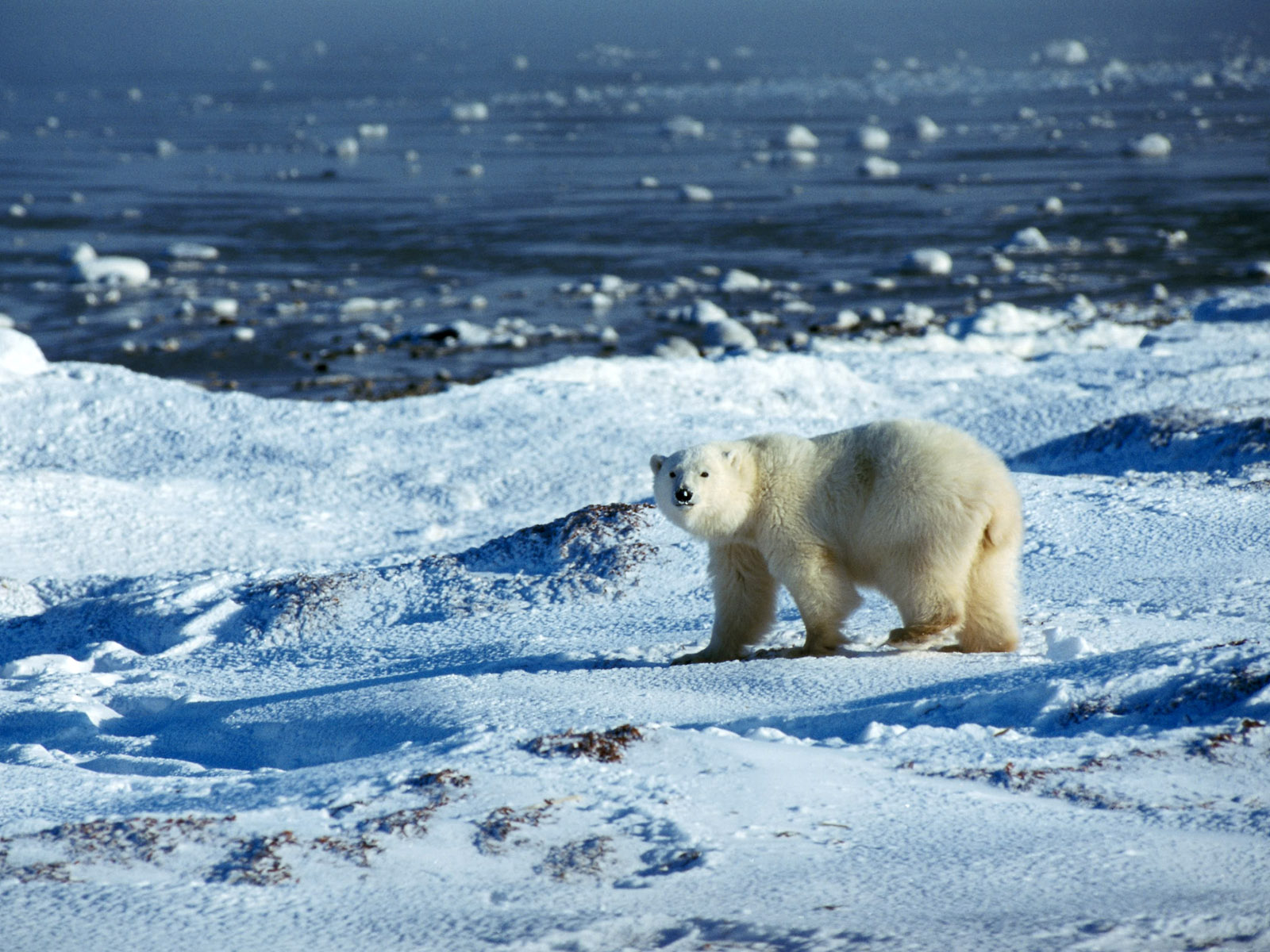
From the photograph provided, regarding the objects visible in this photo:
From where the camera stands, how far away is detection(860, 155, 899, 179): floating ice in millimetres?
18984

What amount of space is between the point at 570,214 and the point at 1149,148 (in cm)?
929

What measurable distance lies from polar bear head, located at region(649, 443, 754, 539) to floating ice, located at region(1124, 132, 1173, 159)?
1837 centimetres

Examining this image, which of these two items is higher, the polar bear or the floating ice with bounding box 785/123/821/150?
the floating ice with bounding box 785/123/821/150

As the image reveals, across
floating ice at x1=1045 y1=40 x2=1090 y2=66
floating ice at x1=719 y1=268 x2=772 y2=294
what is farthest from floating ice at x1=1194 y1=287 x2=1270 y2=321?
floating ice at x1=1045 y1=40 x2=1090 y2=66

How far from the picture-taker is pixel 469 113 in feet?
92.4

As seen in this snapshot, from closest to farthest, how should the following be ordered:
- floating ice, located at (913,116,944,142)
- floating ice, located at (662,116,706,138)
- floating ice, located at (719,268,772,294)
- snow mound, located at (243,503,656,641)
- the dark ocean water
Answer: snow mound, located at (243,503,656,641)
the dark ocean water
floating ice, located at (719,268,772,294)
floating ice, located at (913,116,944,142)
floating ice, located at (662,116,706,138)

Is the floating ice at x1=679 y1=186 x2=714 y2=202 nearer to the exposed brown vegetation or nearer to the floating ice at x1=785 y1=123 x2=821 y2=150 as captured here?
the floating ice at x1=785 y1=123 x2=821 y2=150

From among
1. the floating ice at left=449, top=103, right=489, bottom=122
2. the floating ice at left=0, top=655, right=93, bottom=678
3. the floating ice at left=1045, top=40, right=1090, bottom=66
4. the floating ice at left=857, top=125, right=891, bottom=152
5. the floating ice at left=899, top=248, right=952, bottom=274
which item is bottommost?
the floating ice at left=0, top=655, right=93, bottom=678

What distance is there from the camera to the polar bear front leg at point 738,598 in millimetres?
3619

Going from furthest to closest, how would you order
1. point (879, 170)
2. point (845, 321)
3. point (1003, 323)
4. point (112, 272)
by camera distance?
point (879, 170) < point (112, 272) < point (845, 321) < point (1003, 323)

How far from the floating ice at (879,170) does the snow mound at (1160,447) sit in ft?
43.4

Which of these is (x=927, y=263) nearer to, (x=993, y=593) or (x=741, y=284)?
(x=741, y=284)

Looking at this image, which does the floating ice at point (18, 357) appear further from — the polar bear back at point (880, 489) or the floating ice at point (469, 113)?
the floating ice at point (469, 113)

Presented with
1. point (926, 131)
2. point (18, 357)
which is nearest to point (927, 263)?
point (18, 357)
